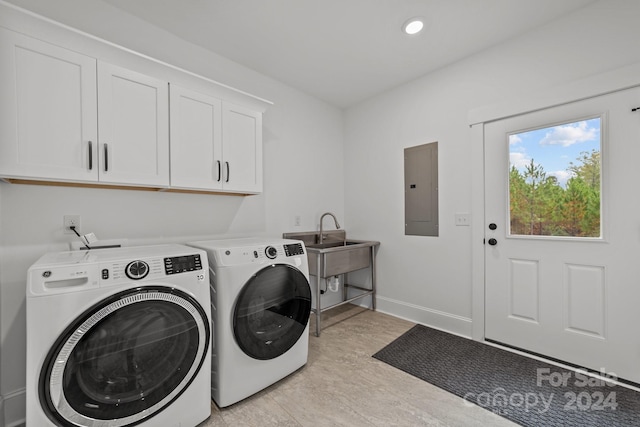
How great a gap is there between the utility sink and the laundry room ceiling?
1.69 m

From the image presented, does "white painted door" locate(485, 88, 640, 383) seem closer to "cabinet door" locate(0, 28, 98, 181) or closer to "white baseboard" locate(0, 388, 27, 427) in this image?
"cabinet door" locate(0, 28, 98, 181)

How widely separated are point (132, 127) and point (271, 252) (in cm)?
111

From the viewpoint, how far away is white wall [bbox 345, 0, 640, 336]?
1838 millimetres

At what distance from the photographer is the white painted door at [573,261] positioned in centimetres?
172

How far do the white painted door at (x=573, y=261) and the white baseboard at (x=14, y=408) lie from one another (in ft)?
10.4

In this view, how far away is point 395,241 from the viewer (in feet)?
9.68

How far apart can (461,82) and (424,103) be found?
14.1 inches

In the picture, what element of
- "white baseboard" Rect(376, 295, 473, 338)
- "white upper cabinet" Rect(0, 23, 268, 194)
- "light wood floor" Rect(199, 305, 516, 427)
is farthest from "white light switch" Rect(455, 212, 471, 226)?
"white upper cabinet" Rect(0, 23, 268, 194)

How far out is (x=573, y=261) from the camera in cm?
192

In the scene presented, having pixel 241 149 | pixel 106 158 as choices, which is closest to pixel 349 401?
pixel 241 149

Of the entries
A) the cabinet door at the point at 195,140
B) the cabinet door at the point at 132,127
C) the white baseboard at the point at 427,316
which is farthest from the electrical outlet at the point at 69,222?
the white baseboard at the point at 427,316

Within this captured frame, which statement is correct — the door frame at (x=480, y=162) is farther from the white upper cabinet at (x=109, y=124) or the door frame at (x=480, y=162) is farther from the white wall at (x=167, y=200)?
the white upper cabinet at (x=109, y=124)

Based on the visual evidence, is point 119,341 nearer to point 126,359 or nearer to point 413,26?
point 126,359

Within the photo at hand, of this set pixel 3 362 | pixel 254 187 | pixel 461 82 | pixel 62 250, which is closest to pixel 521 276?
pixel 461 82
